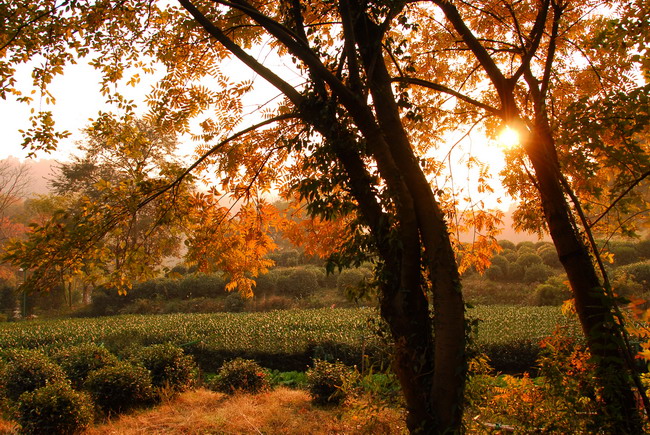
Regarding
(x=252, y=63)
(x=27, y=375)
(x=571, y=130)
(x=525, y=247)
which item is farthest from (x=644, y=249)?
(x=27, y=375)

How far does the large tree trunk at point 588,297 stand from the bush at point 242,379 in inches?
204

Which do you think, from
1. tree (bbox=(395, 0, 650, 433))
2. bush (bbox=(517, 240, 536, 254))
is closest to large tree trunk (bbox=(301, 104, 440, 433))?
tree (bbox=(395, 0, 650, 433))

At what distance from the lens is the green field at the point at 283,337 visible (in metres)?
7.97

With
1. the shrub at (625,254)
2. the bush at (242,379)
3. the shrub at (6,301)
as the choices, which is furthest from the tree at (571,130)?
the shrub at (6,301)

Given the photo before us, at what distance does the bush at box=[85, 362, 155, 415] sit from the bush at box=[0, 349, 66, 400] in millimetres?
817

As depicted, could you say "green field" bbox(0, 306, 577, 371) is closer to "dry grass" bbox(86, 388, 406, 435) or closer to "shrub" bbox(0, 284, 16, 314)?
"dry grass" bbox(86, 388, 406, 435)

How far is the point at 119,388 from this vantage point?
255 inches

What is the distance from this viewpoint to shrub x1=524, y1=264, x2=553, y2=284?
54.3 ft

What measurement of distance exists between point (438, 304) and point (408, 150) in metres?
1.16

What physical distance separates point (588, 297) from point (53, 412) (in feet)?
20.1

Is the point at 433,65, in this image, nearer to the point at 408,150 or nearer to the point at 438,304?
the point at 408,150

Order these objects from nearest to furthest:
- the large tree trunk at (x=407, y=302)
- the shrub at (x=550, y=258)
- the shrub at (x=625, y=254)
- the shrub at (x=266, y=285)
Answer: the large tree trunk at (x=407, y=302) → the shrub at (x=625, y=254) → the shrub at (x=550, y=258) → the shrub at (x=266, y=285)

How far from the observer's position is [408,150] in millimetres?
3303

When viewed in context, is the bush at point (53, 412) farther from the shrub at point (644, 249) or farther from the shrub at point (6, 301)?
the shrub at point (6, 301)
